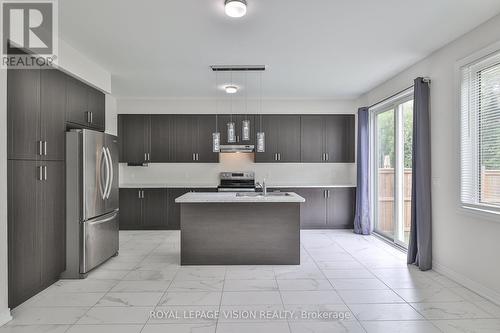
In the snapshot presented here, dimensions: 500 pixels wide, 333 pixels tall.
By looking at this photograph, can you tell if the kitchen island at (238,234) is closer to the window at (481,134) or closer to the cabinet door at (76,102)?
the cabinet door at (76,102)

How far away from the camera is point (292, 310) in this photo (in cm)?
279

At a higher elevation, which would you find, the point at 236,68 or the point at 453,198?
the point at 236,68

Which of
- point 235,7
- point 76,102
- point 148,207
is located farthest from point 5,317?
point 148,207

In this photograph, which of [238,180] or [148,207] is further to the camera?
[238,180]

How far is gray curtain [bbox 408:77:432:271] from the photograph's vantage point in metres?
3.84

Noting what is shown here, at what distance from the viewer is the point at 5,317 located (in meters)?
2.57

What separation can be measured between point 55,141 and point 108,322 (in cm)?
205

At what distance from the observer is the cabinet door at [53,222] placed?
3.24 m

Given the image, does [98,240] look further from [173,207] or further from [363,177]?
[363,177]

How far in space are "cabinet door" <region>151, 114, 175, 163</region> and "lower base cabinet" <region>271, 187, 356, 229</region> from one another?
8.30 ft

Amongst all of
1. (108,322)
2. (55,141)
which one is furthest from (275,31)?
(108,322)

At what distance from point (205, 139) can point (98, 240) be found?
124 inches

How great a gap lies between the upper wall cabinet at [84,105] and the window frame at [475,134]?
453cm

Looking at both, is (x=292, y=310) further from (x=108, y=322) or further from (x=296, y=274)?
(x=108, y=322)
